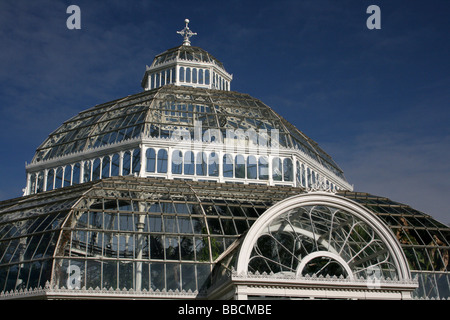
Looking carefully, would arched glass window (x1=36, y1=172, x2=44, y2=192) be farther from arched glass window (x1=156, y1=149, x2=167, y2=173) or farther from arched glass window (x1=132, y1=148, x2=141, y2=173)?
arched glass window (x1=156, y1=149, x2=167, y2=173)

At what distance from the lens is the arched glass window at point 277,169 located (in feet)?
142

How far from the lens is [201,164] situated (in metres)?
42.5

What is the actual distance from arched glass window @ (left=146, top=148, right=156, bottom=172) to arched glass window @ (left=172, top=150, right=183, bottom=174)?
1.36m

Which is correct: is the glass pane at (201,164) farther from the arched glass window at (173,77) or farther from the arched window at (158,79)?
the arched window at (158,79)

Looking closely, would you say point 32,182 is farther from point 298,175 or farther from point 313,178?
point 313,178

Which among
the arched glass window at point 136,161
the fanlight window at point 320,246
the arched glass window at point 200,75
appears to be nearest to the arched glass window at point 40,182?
the arched glass window at point 136,161

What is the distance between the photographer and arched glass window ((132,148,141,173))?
41.6m

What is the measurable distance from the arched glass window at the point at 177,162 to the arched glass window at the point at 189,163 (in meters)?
0.30

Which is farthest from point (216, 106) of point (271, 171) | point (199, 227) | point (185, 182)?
point (199, 227)

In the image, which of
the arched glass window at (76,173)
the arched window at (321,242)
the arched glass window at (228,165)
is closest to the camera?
the arched window at (321,242)

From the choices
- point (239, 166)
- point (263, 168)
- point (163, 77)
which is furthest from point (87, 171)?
point (163, 77)

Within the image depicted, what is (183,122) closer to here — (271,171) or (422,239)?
(271,171)

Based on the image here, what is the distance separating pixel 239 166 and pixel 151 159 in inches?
247
